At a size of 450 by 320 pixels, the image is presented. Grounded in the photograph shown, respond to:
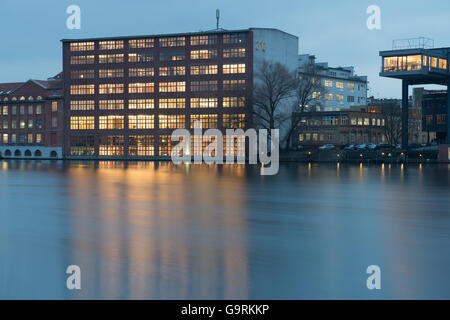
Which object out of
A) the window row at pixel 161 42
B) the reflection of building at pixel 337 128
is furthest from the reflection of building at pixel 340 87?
the window row at pixel 161 42

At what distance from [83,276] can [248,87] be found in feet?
318

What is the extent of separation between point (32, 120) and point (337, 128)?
70746mm

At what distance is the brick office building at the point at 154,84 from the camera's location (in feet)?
369

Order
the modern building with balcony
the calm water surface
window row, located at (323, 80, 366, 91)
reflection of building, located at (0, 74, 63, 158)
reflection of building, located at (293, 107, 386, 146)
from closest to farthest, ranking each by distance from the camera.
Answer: the calm water surface → the modern building with balcony → reflection of building, located at (293, 107, 386, 146) → reflection of building, located at (0, 74, 63, 158) → window row, located at (323, 80, 366, 91)

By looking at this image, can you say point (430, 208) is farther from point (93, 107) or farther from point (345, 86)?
point (345, 86)

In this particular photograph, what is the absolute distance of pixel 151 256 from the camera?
1284 centimetres

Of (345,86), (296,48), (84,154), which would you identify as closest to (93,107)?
(84,154)

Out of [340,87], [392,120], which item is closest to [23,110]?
[340,87]

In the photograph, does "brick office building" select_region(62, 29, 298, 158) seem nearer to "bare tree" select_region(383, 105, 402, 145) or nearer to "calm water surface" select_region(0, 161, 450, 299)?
"bare tree" select_region(383, 105, 402, 145)

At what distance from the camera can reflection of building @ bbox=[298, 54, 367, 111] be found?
15250cm

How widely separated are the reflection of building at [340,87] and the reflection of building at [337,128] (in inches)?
897

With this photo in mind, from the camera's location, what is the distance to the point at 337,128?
402 feet

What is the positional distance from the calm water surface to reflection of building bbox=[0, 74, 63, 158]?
10633cm

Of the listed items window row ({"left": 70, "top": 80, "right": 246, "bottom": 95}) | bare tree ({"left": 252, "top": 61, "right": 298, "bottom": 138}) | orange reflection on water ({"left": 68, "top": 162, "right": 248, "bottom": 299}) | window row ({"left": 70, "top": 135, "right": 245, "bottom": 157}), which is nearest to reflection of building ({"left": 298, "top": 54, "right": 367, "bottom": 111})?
window row ({"left": 70, "top": 80, "right": 246, "bottom": 95})
